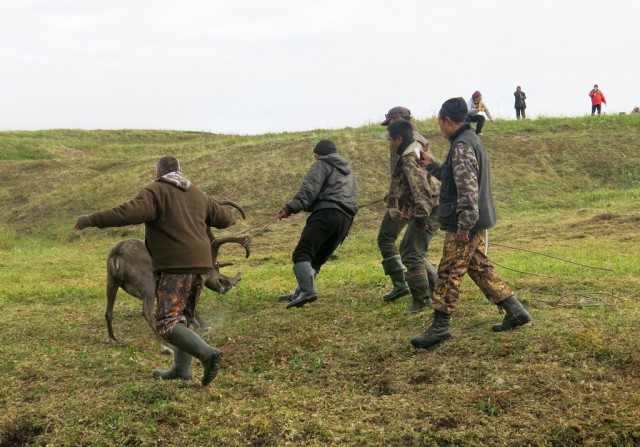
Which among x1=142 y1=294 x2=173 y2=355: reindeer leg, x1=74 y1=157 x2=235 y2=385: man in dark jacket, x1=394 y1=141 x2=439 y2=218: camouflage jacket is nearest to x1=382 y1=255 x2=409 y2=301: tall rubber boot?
x1=394 y1=141 x2=439 y2=218: camouflage jacket

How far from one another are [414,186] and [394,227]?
33.3 inches

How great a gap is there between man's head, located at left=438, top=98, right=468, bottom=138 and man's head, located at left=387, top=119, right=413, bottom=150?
1.25 metres

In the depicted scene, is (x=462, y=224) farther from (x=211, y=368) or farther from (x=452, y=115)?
(x=211, y=368)

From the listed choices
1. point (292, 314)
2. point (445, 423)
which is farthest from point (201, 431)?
point (292, 314)

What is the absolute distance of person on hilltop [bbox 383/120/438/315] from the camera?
7.38m

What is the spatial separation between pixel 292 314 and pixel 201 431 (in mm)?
3319

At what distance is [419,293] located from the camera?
771 centimetres

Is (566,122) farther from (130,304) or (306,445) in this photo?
(306,445)

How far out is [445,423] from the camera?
5.00 meters

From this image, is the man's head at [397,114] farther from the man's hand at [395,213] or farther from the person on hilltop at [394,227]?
the man's hand at [395,213]

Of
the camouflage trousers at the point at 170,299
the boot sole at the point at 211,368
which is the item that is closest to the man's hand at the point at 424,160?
the camouflage trousers at the point at 170,299

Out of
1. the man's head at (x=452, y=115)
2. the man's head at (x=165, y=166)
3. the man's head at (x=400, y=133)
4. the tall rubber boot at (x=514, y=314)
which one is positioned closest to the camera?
the man's head at (x=165, y=166)

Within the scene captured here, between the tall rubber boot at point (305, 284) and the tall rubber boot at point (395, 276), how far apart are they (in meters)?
0.91

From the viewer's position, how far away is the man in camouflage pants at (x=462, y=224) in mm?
6094
